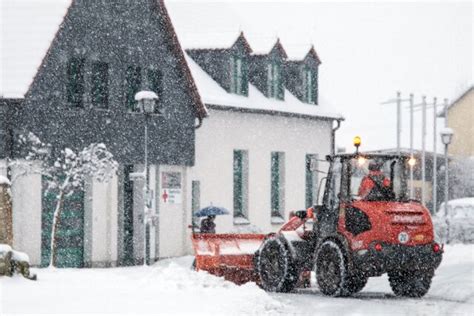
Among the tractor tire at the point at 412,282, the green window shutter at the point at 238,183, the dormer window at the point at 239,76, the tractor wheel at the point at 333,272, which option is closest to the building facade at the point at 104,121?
the dormer window at the point at 239,76

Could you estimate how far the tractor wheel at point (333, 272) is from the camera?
2034 cm

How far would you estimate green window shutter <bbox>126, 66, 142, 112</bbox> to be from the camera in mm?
33178

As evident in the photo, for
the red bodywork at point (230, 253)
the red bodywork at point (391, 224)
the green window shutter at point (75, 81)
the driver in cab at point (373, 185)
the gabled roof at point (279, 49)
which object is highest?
the gabled roof at point (279, 49)

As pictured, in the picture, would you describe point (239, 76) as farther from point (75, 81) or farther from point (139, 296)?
point (139, 296)

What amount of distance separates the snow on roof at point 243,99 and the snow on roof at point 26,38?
6.77 metres

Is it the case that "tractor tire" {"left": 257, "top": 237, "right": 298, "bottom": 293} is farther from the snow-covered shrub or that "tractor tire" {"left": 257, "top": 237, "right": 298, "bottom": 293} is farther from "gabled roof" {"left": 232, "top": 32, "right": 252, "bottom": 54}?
"gabled roof" {"left": 232, "top": 32, "right": 252, "bottom": 54}

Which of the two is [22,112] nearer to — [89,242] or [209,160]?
[89,242]

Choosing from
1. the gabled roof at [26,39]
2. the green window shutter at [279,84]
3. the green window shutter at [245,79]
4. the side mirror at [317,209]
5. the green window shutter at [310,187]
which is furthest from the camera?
the green window shutter at [310,187]

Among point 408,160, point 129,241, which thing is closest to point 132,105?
point 129,241

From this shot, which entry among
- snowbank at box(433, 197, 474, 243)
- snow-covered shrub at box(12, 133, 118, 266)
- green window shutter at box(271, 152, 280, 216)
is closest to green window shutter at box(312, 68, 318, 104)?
green window shutter at box(271, 152, 280, 216)

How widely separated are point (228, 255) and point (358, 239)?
3.50 m

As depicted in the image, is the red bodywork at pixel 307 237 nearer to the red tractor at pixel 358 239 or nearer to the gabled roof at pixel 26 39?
the red tractor at pixel 358 239

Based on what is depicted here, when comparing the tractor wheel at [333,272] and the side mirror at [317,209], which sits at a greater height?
the side mirror at [317,209]

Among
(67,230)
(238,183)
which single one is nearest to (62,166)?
(67,230)
